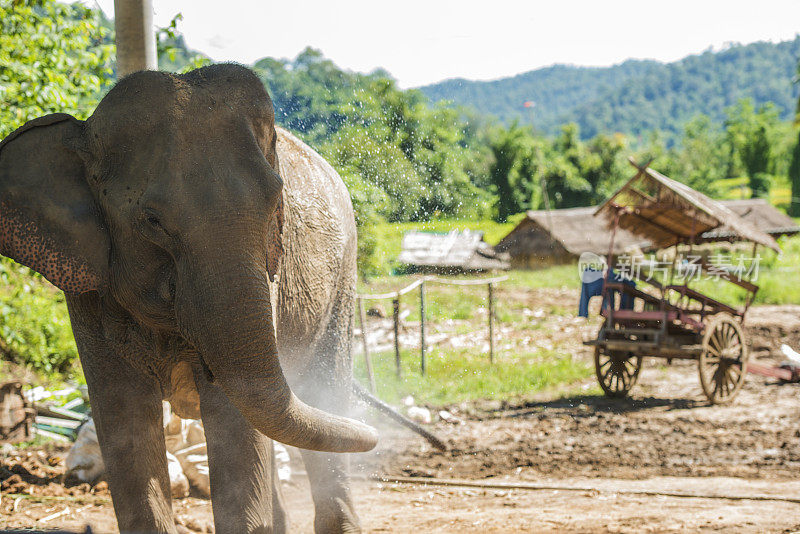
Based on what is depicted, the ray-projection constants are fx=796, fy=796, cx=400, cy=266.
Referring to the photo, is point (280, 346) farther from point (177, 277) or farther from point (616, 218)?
point (616, 218)

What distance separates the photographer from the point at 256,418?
8.76 ft

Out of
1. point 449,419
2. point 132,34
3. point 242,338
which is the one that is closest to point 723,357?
point 449,419

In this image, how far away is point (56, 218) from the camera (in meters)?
2.93

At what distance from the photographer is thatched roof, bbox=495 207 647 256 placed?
92.6ft

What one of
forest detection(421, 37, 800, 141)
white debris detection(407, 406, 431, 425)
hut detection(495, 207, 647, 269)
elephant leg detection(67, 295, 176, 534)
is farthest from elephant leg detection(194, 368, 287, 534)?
forest detection(421, 37, 800, 141)

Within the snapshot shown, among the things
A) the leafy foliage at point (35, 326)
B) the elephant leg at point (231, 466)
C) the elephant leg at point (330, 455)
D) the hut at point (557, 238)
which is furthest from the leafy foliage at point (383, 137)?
the hut at point (557, 238)

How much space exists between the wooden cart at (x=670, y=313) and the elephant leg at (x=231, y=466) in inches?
296

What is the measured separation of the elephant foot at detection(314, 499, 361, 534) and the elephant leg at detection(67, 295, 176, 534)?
130cm

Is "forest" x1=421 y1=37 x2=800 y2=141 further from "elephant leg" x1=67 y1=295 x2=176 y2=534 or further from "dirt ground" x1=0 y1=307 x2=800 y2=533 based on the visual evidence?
"elephant leg" x1=67 y1=295 x2=176 y2=534

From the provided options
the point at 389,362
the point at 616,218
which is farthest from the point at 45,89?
the point at 616,218

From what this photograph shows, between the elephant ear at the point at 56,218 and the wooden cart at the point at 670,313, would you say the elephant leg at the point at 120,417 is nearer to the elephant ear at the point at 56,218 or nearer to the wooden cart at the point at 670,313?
the elephant ear at the point at 56,218

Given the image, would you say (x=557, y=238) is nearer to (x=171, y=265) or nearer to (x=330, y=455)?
(x=330, y=455)

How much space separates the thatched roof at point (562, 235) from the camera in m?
28.2

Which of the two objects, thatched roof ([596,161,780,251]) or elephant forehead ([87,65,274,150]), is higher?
elephant forehead ([87,65,274,150])
